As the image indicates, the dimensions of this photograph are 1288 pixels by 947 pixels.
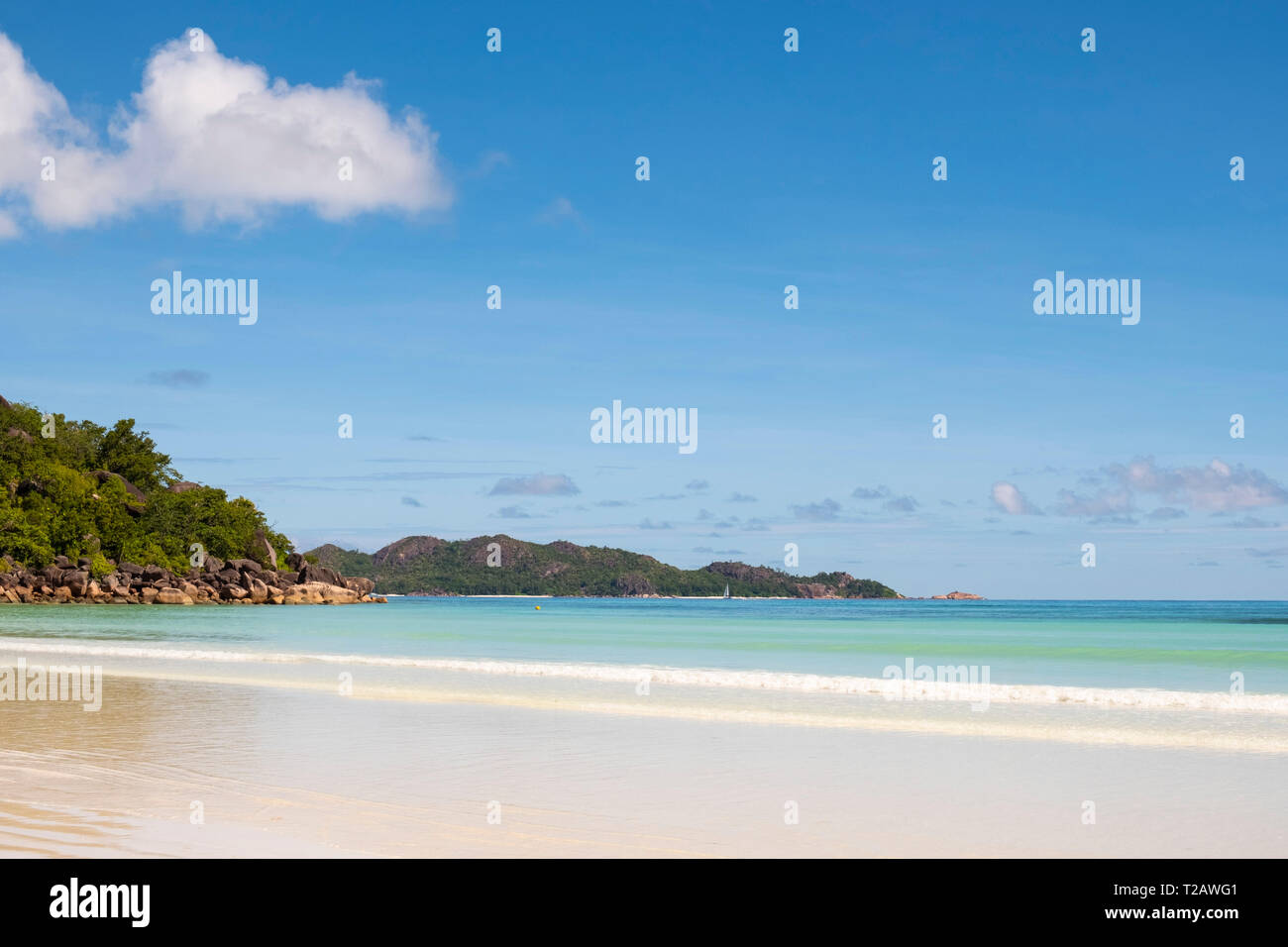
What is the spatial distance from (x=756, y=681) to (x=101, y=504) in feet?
264

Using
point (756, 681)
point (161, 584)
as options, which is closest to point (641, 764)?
point (756, 681)

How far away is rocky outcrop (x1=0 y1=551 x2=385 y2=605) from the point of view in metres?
73.8

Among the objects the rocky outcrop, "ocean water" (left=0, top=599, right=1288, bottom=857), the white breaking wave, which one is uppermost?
"ocean water" (left=0, top=599, right=1288, bottom=857)

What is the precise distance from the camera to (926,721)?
14.0m

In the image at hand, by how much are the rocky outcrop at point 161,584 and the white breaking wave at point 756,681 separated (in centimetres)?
5304

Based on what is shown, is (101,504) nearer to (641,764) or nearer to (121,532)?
(121,532)

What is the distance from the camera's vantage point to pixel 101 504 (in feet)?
275

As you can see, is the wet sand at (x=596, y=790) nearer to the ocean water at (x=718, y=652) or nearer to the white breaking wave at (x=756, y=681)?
the white breaking wave at (x=756, y=681)

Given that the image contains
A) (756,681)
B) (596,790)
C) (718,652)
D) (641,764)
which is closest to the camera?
(596,790)

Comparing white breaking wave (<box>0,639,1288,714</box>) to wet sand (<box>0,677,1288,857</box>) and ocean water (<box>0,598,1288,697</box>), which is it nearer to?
ocean water (<box>0,598,1288,697</box>)

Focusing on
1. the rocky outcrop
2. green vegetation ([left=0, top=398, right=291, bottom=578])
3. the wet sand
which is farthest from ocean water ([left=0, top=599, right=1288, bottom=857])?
green vegetation ([left=0, top=398, right=291, bottom=578])

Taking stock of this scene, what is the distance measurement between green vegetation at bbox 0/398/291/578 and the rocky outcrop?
173cm
